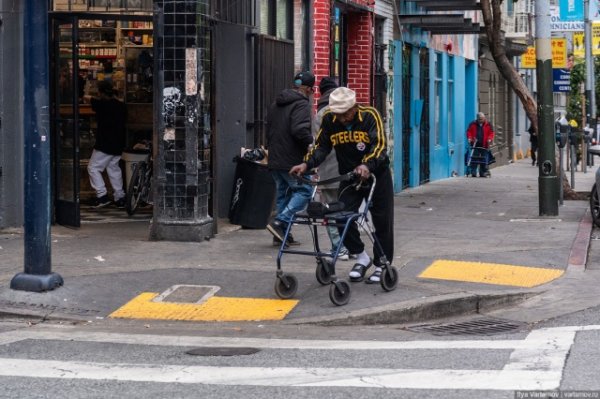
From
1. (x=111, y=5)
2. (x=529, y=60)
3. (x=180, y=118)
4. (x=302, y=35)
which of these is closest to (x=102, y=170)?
(x=302, y=35)

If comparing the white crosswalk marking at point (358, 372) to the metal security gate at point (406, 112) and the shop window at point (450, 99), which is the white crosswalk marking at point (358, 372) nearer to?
the metal security gate at point (406, 112)

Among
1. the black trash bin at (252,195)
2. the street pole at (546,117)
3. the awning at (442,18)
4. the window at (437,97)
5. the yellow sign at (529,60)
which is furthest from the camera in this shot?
the yellow sign at (529,60)

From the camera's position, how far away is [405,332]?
9.52 meters

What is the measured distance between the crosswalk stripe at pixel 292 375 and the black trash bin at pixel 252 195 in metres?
7.16

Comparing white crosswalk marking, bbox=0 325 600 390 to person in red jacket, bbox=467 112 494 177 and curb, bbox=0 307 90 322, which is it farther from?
person in red jacket, bbox=467 112 494 177

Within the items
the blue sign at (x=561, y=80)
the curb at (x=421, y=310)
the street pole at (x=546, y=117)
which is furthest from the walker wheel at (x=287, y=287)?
the blue sign at (x=561, y=80)

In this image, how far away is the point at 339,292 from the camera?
10.0m

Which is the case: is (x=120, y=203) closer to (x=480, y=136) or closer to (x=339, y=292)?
(x=339, y=292)

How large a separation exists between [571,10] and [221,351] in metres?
17.6

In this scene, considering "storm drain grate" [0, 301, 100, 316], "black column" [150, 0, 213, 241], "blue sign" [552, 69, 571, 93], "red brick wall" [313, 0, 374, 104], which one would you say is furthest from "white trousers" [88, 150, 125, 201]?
"blue sign" [552, 69, 571, 93]

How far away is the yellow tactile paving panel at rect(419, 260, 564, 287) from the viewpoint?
455 inches

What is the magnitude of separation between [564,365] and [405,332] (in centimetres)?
210

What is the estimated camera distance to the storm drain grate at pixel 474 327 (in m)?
9.48

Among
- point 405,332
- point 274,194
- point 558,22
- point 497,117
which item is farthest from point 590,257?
point 497,117
